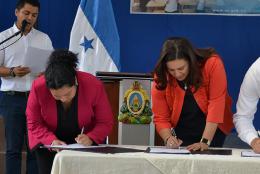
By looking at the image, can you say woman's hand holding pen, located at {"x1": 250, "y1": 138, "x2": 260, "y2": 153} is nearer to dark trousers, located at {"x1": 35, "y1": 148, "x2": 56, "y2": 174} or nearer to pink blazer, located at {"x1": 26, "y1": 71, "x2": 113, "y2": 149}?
pink blazer, located at {"x1": 26, "y1": 71, "x2": 113, "y2": 149}

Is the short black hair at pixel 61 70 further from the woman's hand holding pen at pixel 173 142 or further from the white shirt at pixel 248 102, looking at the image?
the white shirt at pixel 248 102

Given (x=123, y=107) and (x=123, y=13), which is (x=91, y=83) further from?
(x=123, y=13)

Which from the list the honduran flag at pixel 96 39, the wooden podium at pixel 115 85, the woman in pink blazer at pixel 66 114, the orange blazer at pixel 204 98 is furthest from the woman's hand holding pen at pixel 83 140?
the honduran flag at pixel 96 39

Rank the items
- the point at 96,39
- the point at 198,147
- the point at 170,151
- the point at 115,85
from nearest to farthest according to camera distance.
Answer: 1. the point at 170,151
2. the point at 198,147
3. the point at 115,85
4. the point at 96,39

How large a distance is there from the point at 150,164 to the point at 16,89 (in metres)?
1.66

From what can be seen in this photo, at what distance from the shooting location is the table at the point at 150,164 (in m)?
2.38

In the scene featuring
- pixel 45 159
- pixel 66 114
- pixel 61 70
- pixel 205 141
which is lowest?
pixel 45 159

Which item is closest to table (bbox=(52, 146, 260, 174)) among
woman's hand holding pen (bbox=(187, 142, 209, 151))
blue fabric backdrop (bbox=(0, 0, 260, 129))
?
woman's hand holding pen (bbox=(187, 142, 209, 151))

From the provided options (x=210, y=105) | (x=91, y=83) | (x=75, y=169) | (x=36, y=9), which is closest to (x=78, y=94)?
(x=91, y=83)

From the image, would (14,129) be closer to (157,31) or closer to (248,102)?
(248,102)

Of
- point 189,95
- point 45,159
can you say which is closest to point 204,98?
point 189,95

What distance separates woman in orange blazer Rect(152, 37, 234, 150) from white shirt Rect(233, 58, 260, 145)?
0.10m

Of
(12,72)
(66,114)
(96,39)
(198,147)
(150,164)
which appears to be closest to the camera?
(150,164)

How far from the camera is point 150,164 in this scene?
2.43 meters
